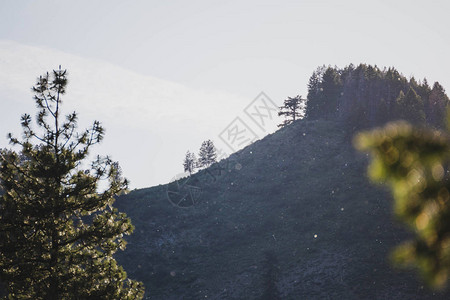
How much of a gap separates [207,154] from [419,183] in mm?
91123

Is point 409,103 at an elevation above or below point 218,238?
above

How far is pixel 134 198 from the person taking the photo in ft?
209

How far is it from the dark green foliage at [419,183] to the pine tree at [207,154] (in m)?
90.6

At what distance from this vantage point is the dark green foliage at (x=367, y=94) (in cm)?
6762

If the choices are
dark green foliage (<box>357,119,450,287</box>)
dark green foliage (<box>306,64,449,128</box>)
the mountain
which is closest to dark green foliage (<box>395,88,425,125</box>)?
dark green foliage (<box>306,64,449,128</box>)

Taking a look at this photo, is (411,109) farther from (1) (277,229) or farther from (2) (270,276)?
(2) (270,276)

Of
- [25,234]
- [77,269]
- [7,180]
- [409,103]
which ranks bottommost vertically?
[77,269]

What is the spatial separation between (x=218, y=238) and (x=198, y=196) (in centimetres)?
1547

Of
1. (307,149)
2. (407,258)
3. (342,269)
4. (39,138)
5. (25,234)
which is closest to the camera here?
(407,258)

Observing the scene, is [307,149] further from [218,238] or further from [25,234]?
[25,234]

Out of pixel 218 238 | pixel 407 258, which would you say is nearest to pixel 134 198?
pixel 218 238

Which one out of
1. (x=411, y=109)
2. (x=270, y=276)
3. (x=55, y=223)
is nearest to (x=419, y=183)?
(x=55, y=223)

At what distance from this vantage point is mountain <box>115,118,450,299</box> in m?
33.8

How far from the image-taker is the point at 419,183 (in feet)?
7.55
